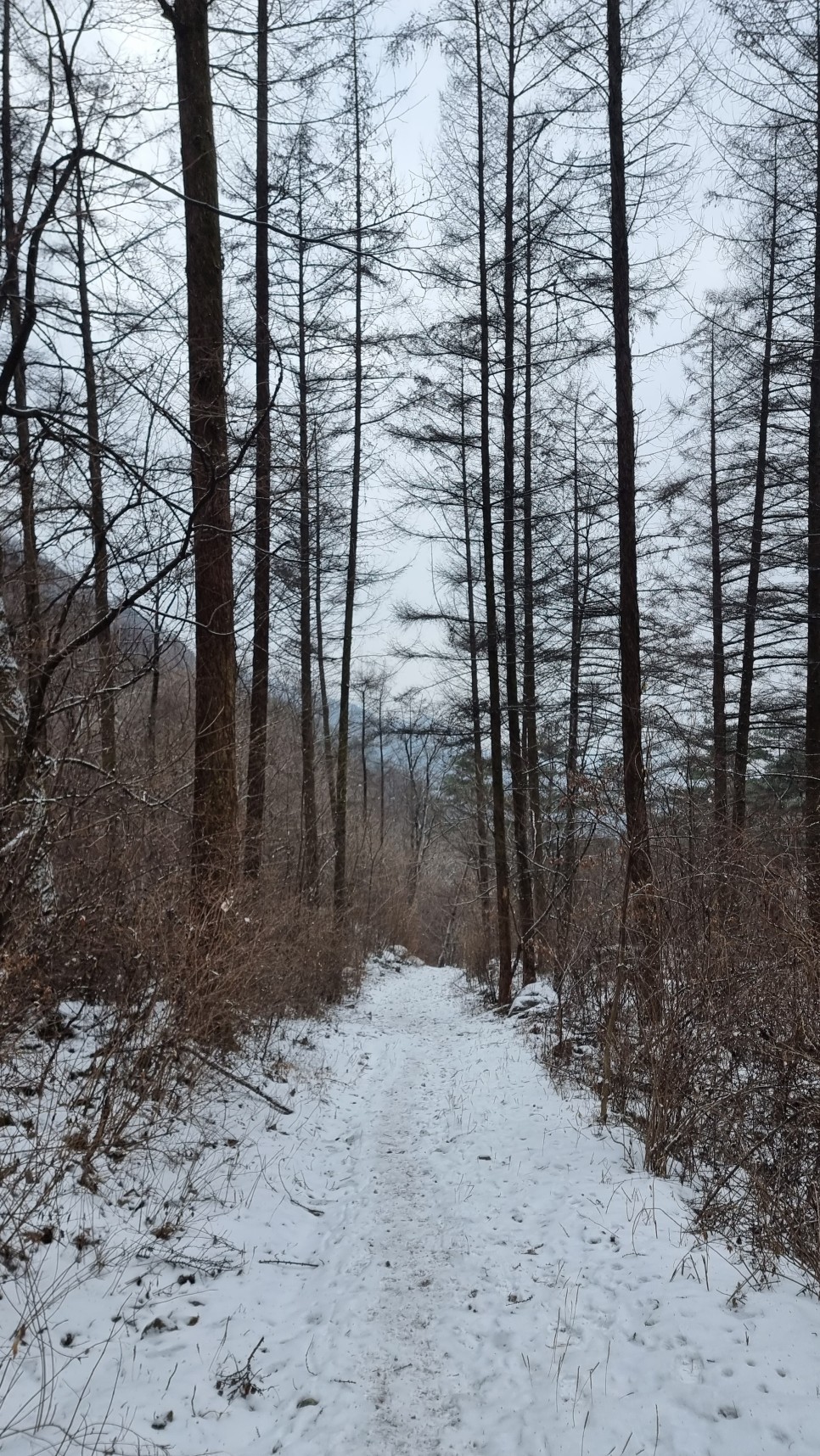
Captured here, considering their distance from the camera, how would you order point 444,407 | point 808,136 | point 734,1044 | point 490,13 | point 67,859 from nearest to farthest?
point 734,1044 → point 67,859 → point 808,136 → point 490,13 → point 444,407

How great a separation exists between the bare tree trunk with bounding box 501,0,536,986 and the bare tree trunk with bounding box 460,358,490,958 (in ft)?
2.22

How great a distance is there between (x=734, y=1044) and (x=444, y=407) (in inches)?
420

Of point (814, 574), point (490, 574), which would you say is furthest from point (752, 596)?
point (490, 574)

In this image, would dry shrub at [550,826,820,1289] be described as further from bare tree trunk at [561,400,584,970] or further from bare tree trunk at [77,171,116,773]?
bare tree trunk at [77,171,116,773]

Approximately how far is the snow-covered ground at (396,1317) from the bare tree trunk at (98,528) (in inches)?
109

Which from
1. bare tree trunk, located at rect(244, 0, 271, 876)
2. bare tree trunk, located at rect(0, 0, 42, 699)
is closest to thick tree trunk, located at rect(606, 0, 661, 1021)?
bare tree trunk, located at rect(244, 0, 271, 876)

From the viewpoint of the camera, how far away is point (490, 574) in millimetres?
11852

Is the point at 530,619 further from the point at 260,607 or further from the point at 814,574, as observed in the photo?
the point at 260,607

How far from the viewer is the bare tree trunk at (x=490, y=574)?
11508mm

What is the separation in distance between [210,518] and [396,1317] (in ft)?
17.7

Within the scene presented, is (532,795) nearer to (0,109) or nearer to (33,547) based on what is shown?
(33,547)

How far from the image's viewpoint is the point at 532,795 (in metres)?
13.7

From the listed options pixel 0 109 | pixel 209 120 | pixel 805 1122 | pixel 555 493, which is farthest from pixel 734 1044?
pixel 555 493

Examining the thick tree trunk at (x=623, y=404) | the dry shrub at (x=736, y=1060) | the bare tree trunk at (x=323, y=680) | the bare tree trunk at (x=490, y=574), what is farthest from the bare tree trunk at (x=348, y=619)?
the dry shrub at (x=736, y=1060)
